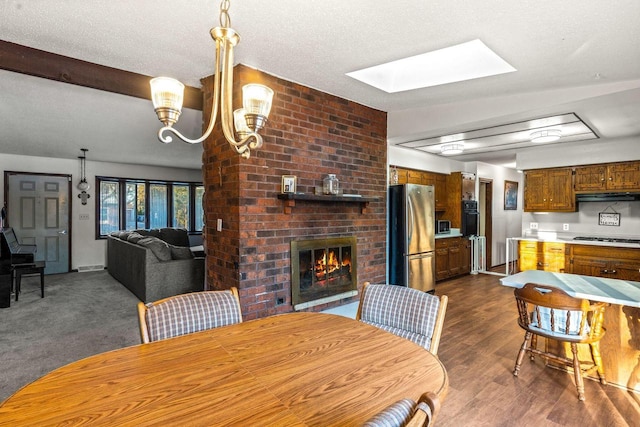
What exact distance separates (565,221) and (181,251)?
19.6 feet

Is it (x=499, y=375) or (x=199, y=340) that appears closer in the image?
(x=199, y=340)

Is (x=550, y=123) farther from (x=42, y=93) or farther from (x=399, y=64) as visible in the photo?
(x=42, y=93)

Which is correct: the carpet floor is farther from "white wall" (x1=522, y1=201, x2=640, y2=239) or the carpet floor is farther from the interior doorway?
the interior doorway

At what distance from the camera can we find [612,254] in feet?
15.5

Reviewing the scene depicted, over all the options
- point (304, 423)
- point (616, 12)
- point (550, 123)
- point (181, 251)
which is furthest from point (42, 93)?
point (550, 123)

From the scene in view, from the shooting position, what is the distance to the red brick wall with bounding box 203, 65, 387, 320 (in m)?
2.97

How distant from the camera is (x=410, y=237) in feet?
15.3

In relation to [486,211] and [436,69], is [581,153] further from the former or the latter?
[436,69]

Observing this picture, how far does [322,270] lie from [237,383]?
2.40 meters

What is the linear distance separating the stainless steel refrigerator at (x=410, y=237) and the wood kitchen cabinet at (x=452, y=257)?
95cm

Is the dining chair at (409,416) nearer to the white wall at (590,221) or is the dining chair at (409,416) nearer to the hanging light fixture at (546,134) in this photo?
the hanging light fixture at (546,134)

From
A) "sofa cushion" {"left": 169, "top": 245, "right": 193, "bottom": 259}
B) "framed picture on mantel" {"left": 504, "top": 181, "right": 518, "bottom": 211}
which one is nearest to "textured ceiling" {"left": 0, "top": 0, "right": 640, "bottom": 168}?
"sofa cushion" {"left": 169, "top": 245, "right": 193, "bottom": 259}

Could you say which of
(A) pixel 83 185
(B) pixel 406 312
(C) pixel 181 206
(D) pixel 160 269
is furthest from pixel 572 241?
(A) pixel 83 185

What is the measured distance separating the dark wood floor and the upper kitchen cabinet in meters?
2.90
